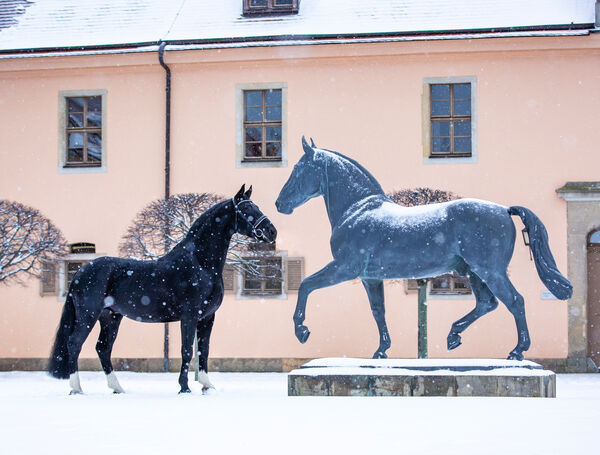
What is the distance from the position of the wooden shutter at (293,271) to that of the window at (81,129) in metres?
4.70

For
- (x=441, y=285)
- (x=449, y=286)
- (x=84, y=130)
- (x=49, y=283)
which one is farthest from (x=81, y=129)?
(x=449, y=286)

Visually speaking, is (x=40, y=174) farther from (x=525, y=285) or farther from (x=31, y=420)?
(x=31, y=420)

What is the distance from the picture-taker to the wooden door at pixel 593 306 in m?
16.5

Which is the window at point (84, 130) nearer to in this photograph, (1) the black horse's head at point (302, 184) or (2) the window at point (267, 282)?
(2) the window at point (267, 282)

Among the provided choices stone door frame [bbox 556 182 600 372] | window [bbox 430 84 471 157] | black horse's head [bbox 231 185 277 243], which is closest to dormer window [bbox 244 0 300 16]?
window [bbox 430 84 471 157]

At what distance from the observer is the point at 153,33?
58.3ft

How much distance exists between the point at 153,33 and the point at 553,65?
8350 mm

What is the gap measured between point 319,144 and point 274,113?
123 cm

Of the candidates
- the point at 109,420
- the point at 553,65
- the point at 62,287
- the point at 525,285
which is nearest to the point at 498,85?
the point at 553,65

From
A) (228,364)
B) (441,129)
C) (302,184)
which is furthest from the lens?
(441,129)

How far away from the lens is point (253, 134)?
17.5 meters

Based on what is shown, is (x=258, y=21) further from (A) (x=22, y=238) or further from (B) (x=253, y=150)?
(A) (x=22, y=238)

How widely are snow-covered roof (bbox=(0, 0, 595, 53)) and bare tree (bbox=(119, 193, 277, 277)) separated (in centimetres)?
404

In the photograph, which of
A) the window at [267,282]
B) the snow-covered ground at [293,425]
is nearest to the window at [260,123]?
the window at [267,282]
